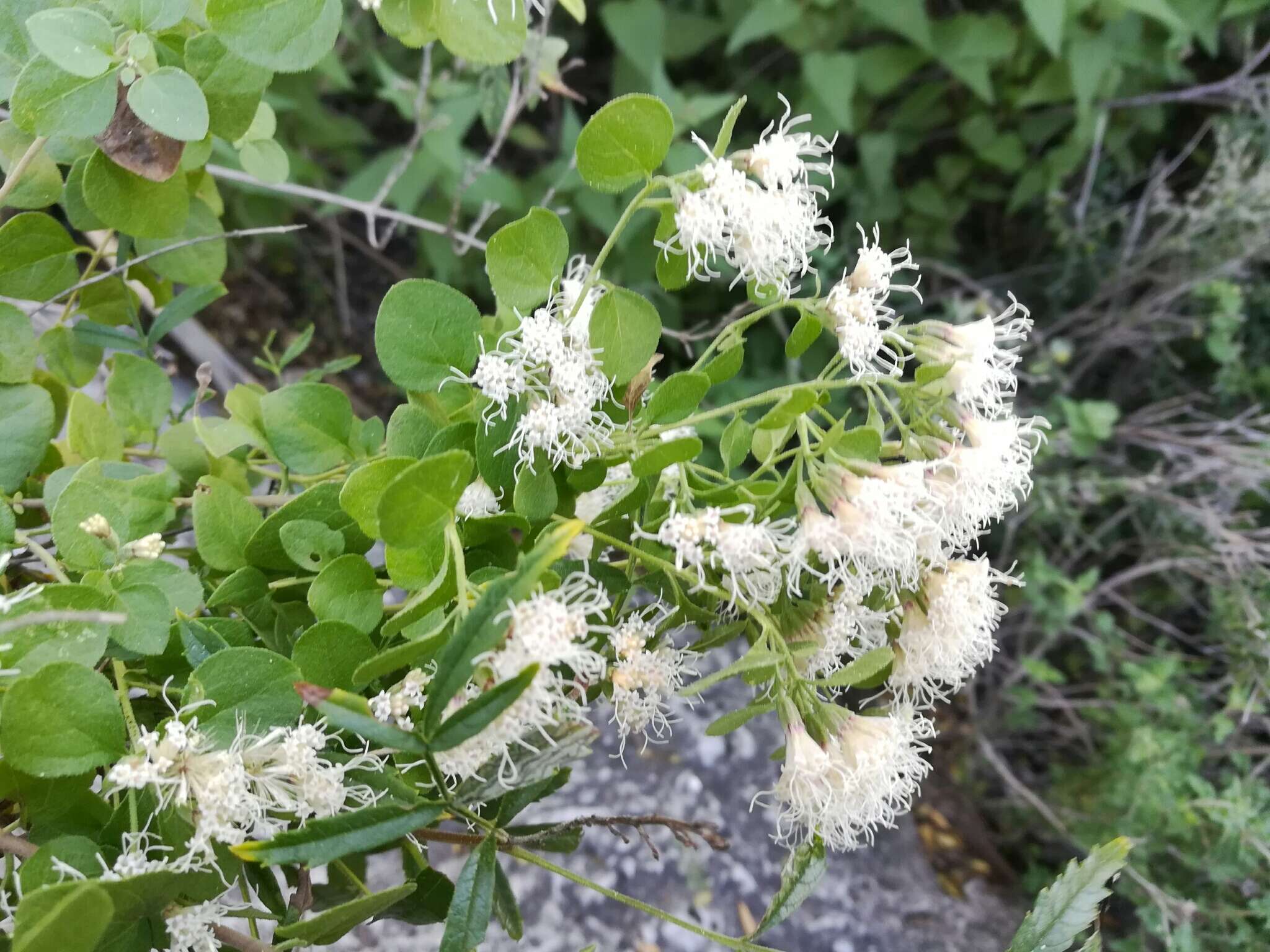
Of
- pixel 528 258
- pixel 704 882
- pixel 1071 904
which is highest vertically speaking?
pixel 528 258

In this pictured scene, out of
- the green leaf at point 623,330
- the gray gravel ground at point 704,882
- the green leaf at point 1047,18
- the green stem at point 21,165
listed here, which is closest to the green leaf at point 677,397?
the green leaf at point 623,330

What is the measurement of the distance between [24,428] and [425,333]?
159mm

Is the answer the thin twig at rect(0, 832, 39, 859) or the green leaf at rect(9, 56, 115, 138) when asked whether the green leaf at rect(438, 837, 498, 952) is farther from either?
the green leaf at rect(9, 56, 115, 138)

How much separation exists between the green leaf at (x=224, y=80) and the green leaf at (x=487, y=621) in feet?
0.66

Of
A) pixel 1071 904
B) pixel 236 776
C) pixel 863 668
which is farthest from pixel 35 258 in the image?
pixel 1071 904

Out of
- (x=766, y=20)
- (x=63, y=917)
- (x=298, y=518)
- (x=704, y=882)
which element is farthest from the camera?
(x=766, y=20)

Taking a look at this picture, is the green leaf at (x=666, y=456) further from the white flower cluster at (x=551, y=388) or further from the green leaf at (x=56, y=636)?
the green leaf at (x=56, y=636)

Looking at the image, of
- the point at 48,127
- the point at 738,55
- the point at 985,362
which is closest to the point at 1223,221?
the point at 738,55

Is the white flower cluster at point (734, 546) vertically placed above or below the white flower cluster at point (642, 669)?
above

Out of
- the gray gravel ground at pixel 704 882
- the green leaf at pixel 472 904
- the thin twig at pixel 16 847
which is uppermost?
the thin twig at pixel 16 847

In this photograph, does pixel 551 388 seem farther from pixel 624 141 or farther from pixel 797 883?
pixel 797 883

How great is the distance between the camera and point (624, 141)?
11.1 inches

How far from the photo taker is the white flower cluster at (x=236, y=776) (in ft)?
0.82

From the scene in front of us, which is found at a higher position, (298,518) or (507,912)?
(298,518)
